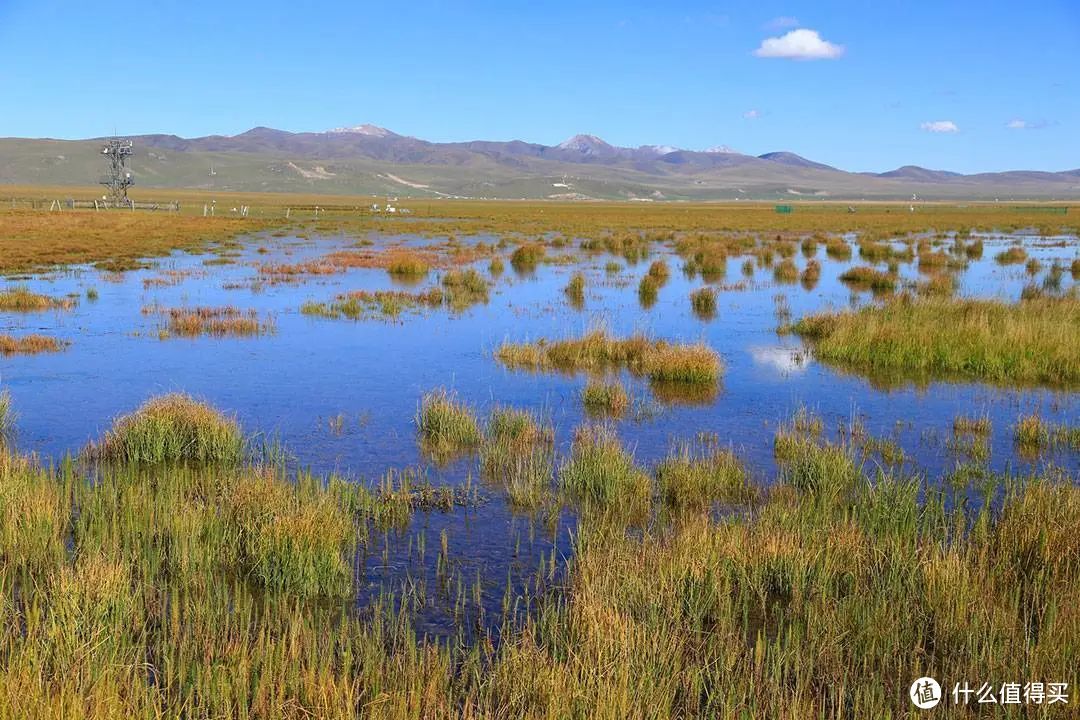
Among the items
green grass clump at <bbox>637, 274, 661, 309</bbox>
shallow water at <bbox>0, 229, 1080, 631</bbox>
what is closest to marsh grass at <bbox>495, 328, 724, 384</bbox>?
shallow water at <bbox>0, 229, 1080, 631</bbox>

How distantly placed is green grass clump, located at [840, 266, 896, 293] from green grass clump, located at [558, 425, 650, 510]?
22114mm

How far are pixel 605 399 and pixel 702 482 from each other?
4386mm

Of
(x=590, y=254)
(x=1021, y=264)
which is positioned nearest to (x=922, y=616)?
(x=1021, y=264)

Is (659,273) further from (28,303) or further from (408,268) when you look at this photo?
(28,303)

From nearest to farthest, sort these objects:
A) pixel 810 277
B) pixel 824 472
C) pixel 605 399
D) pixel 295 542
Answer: pixel 295 542
pixel 824 472
pixel 605 399
pixel 810 277

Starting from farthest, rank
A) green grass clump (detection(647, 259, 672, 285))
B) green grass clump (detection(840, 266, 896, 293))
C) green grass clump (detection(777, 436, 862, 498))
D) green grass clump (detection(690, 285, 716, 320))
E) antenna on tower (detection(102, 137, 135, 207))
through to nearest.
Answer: antenna on tower (detection(102, 137, 135, 207)) < green grass clump (detection(647, 259, 672, 285)) < green grass clump (detection(840, 266, 896, 293)) < green grass clump (detection(690, 285, 716, 320)) < green grass clump (detection(777, 436, 862, 498))

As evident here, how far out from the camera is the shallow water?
8742 mm

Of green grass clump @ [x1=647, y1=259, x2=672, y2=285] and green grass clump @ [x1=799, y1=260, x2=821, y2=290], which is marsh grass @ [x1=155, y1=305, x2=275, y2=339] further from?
green grass clump @ [x1=799, y1=260, x2=821, y2=290]

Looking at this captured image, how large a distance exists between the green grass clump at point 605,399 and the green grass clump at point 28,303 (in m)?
16.5

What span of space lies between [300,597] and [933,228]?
77.2m

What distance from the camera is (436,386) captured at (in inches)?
591

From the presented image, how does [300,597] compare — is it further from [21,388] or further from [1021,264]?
[1021,264]

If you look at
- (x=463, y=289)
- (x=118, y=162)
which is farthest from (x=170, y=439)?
(x=118, y=162)

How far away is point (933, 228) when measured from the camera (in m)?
74.3
